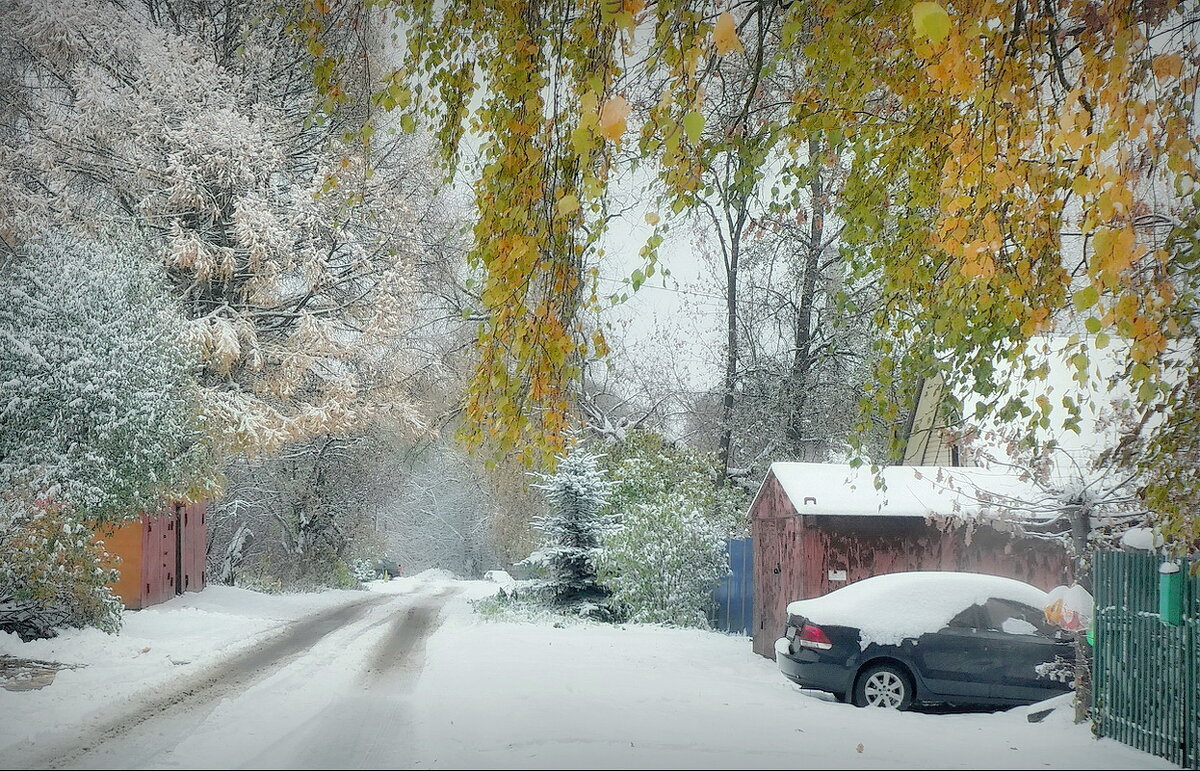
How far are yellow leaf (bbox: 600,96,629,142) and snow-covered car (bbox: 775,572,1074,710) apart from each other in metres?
8.11


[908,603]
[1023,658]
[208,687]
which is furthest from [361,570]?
[1023,658]

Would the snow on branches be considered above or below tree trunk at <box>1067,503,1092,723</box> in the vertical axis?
above

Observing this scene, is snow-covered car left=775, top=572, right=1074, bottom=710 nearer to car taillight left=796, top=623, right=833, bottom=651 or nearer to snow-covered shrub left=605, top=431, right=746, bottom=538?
car taillight left=796, top=623, right=833, bottom=651

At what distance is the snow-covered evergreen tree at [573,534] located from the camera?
20.6 metres

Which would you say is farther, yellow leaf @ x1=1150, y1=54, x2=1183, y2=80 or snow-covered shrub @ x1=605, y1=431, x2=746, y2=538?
snow-covered shrub @ x1=605, y1=431, x2=746, y2=538

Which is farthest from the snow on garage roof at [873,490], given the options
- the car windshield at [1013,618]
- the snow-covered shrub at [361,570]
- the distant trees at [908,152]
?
the snow-covered shrub at [361,570]

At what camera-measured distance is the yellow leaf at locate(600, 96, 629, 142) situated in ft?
12.8

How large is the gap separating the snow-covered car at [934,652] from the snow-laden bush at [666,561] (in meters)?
7.89

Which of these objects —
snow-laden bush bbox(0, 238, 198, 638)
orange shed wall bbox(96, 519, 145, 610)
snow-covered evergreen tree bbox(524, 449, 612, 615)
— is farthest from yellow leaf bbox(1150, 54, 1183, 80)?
orange shed wall bbox(96, 519, 145, 610)

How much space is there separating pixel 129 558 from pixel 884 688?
15007mm

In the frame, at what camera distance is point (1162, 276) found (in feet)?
16.9

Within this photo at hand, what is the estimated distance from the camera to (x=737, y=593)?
19.4 m

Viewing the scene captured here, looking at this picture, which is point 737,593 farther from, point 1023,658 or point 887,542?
point 1023,658

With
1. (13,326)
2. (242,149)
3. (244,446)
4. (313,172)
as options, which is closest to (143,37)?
(242,149)
